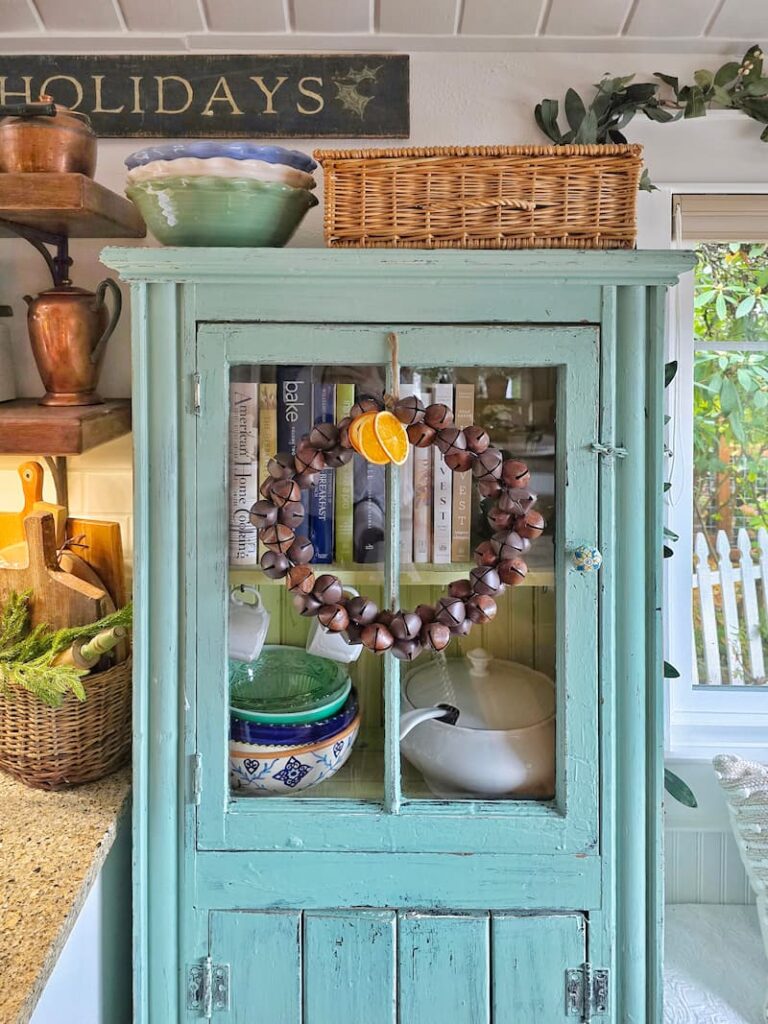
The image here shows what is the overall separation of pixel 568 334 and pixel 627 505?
253mm

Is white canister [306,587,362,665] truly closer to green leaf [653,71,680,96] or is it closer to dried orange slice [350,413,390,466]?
dried orange slice [350,413,390,466]

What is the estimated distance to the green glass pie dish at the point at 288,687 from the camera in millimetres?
1264

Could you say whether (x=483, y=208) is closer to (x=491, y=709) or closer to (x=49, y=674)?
(x=491, y=709)

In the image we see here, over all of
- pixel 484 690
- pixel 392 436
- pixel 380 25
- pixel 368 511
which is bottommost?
pixel 484 690

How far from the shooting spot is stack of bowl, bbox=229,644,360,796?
125 centimetres

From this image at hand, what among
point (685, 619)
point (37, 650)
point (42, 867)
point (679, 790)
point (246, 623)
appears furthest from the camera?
point (685, 619)

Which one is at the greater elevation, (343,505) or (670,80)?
(670,80)

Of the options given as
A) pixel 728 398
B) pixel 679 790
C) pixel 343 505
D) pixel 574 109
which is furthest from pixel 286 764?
pixel 574 109

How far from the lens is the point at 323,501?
1.25 metres

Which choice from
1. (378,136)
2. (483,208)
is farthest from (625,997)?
(378,136)

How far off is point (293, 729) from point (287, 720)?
16 millimetres

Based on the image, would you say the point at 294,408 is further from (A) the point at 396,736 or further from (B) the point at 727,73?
(B) the point at 727,73

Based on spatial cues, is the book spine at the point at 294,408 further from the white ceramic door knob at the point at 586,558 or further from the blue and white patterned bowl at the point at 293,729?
the white ceramic door knob at the point at 586,558

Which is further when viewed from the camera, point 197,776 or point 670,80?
point 670,80
